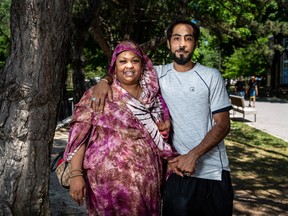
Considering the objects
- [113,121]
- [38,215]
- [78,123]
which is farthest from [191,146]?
[38,215]

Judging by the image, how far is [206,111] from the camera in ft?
8.70

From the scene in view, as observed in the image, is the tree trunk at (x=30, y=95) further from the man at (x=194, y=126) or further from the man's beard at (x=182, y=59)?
the man's beard at (x=182, y=59)

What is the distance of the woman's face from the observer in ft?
8.64

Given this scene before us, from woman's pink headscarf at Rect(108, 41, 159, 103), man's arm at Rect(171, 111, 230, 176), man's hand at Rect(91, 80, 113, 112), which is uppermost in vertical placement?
woman's pink headscarf at Rect(108, 41, 159, 103)

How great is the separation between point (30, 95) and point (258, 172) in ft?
18.7

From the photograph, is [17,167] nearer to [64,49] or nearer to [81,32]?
[64,49]

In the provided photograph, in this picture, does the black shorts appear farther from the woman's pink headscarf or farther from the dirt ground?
the dirt ground

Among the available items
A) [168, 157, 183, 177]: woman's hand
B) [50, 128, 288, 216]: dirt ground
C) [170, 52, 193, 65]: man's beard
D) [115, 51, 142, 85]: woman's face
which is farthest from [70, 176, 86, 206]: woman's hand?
[50, 128, 288, 216]: dirt ground

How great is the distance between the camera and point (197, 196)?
2.73 meters

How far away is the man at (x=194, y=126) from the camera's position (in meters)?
2.62

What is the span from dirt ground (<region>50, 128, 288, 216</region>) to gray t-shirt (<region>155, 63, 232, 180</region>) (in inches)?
103

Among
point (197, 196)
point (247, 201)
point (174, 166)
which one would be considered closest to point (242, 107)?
point (247, 201)

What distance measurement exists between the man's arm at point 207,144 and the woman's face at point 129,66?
1.85 feet

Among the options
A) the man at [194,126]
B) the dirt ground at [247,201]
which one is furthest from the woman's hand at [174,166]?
the dirt ground at [247,201]
